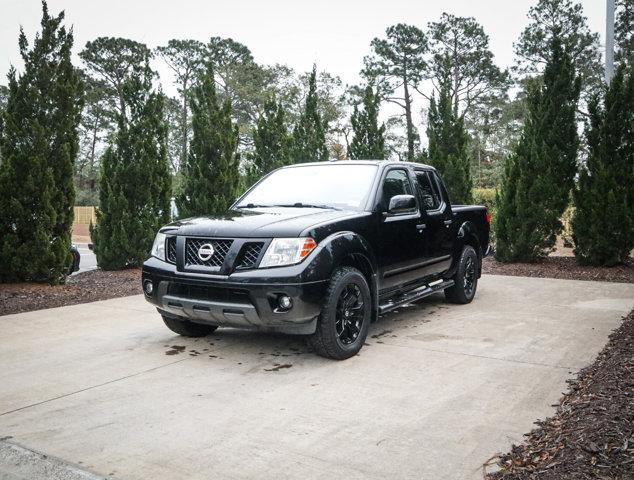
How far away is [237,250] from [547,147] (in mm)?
8886

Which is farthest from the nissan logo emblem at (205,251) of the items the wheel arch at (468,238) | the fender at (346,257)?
the wheel arch at (468,238)

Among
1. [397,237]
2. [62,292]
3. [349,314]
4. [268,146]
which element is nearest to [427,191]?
[397,237]

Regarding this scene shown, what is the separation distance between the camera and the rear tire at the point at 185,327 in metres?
5.55

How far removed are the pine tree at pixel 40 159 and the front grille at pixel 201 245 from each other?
15.6ft

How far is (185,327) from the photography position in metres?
5.61

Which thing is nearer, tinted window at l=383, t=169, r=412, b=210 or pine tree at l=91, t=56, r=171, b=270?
tinted window at l=383, t=169, r=412, b=210

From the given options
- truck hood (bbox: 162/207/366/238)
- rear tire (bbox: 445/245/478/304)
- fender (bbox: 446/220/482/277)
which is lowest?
rear tire (bbox: 445/245/478/304)

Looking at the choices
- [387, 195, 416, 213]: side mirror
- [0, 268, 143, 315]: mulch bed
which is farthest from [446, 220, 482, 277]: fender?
[0, 268, 143, 315]: mulch bed

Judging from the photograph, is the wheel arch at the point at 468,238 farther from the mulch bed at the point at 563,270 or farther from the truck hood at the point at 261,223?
the mulch bed at the point at 563,270

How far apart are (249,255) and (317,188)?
1.51 metres

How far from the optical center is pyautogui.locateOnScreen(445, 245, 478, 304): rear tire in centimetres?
737

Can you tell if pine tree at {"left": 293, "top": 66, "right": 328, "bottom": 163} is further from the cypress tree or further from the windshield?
the windshield

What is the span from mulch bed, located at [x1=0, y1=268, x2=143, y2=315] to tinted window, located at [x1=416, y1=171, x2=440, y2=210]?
190 inches

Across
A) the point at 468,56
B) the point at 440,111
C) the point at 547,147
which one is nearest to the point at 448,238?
the point at 547,147
